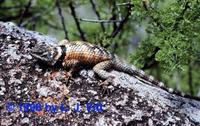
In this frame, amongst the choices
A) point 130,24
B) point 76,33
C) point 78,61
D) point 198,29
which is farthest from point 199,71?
point 78,61

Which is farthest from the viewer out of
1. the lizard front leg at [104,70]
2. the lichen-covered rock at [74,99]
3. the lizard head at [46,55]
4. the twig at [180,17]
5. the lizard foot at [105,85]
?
the twig at [180,17]

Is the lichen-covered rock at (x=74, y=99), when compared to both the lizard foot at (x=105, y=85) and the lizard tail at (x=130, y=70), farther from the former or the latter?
the lizard tail at (x=130, y=70)

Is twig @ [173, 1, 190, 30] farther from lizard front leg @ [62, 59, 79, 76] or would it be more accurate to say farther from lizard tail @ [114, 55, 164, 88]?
lizard front leg @ [62, 59, 79, 76]

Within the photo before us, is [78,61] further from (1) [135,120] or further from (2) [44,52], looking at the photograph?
(1) [135,120]

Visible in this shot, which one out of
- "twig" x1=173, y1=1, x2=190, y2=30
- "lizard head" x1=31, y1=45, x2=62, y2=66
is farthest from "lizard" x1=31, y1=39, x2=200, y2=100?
"twig" x1=173, y1=1, x2=190, y2=30

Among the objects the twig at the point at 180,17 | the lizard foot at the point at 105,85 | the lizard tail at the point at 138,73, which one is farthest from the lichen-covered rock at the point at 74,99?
the twig at the point at 180,17

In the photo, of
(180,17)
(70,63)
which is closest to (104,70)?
(70,63)

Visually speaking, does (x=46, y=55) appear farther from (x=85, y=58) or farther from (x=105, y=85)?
(x=105, y=85)
